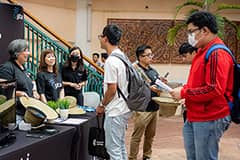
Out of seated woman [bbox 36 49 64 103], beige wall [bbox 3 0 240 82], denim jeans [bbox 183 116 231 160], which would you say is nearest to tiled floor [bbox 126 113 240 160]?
seated woman [bbox 36 49 64 103]

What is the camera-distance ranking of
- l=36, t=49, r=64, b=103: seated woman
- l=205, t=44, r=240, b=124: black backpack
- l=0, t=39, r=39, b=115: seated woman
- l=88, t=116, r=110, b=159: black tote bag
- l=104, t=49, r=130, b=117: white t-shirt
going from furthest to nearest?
l=36, t=49, r=64, b=103: seated woman < l=88, t=116, r=110, b=159: black tote bag < l=0, t=39, r=39, b=115: seated woman < l=104, t=49, r=130, b=117: white t-shirt < l=205, t=44, r=240, b=124: black backpack

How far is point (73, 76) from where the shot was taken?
4.44 metres

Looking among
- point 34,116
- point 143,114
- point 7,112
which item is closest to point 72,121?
point 34,116

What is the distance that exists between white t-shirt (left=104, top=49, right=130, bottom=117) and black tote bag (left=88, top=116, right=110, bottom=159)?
1.07 ft

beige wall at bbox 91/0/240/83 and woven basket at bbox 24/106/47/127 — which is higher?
beige wall at bbox 91/0/240/83

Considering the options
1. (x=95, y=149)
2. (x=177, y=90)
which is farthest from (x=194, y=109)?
(x=95, y=149)

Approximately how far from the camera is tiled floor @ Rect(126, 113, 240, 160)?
4883mm

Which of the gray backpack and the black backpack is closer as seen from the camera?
the black backpack

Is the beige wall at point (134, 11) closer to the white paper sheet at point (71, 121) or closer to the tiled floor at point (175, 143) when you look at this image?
the tiled floor at point (175, 143)

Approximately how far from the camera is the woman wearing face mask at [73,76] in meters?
4.42

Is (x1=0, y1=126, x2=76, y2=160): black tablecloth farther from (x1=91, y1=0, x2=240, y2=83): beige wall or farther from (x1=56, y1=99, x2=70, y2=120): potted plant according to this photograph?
(x1=91, y1=0, x2=240, y2=83): beige wall

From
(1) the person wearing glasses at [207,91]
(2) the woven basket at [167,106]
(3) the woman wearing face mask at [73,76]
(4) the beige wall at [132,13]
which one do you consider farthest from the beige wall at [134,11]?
(1) the person wearing glasses at [207,91]

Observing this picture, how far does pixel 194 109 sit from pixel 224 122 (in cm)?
21

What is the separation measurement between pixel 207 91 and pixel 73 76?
2502 millimetres
